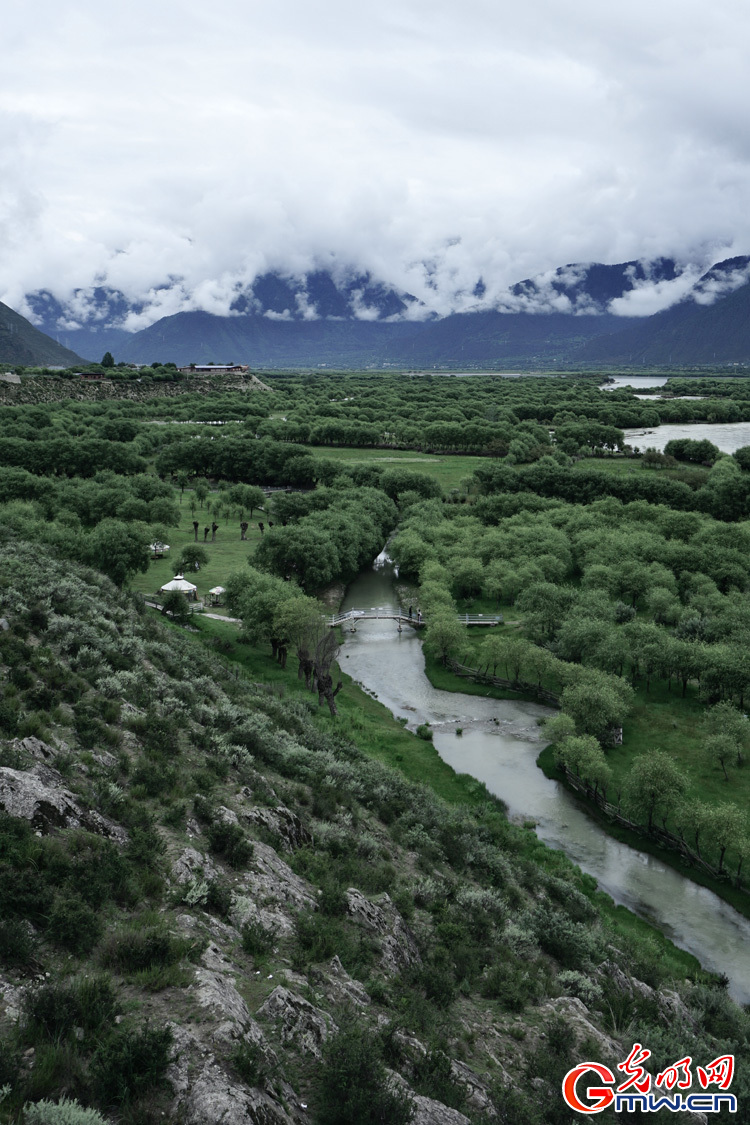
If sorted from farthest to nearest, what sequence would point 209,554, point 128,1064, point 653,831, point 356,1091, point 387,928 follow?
1. point 209,554
2. point 653,831
3. point 387,928
4. point 356,1091
5. point 128,1064

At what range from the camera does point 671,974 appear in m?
24.6

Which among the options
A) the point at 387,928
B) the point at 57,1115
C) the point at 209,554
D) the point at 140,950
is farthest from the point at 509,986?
the point at 209,554

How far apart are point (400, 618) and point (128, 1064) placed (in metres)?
56.6

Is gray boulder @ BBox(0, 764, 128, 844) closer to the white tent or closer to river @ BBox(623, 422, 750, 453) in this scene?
the white tent

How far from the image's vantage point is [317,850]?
21.9m

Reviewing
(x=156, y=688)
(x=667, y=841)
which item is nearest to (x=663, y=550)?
(x=667, y=841)

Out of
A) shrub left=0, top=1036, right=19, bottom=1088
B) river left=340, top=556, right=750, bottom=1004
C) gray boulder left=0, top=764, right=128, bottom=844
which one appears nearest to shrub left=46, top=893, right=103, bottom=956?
gray boulder left=0, top=764, right=128, bottom=844

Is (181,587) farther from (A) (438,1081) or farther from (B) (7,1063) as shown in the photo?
(B) (7,1063)

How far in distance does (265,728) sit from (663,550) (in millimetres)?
57739

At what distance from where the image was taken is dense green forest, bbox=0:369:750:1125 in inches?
465

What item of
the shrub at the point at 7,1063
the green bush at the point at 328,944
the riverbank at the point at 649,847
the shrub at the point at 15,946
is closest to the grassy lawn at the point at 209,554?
the riverbank at the point at 649,847

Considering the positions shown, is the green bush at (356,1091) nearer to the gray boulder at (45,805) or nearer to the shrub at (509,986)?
the shrub at (509,986)

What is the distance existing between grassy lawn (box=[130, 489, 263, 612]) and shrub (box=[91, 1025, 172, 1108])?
179 feet

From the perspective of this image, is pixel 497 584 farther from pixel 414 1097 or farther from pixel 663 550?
pixel 414 1097
